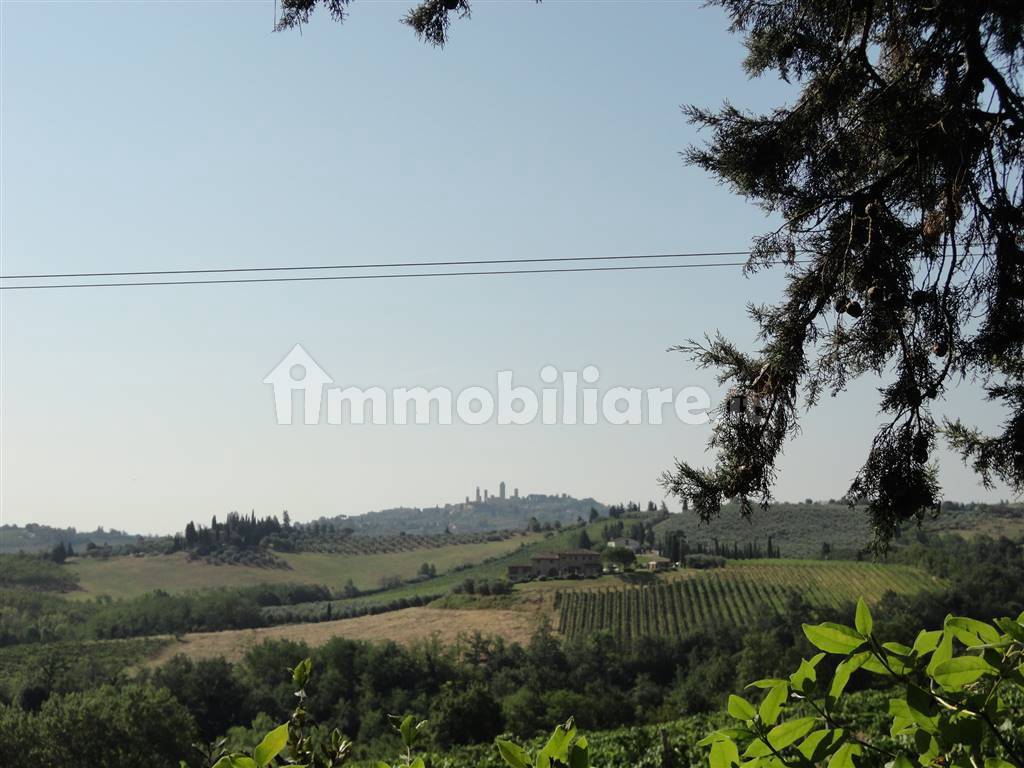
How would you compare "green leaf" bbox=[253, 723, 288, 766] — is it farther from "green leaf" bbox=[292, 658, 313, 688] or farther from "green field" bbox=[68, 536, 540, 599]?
"green field" bbox=[68, 536, 540, 599]

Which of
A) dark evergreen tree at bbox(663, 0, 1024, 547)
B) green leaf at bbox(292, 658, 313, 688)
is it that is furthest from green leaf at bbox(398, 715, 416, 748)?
dark evergreen tree at bbox(663, 0, 1024, 547)

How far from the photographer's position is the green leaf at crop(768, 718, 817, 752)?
113 cm

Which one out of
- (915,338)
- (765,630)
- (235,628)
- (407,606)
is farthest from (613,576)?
(915,338)

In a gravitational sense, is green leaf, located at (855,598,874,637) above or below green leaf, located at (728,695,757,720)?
above

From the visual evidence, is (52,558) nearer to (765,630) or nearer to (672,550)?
(672,550)

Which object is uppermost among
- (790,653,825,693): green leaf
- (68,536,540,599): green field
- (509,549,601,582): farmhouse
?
(790,653,825,693): green leaf

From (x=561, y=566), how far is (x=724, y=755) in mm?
96100

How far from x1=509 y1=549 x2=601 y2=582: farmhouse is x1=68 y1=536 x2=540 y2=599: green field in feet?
99.4

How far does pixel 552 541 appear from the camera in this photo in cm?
12662

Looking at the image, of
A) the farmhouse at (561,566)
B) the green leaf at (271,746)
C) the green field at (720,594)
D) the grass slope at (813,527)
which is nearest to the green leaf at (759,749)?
the green leaf at (271,746)

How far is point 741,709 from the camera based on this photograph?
1213 mm

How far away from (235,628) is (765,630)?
4940 cm

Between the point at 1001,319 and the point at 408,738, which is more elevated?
the point at 1001,319

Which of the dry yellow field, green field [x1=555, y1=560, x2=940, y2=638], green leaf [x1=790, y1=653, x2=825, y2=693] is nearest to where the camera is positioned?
green leaf [x1=790, y1=653, x2=825, y2=693]
